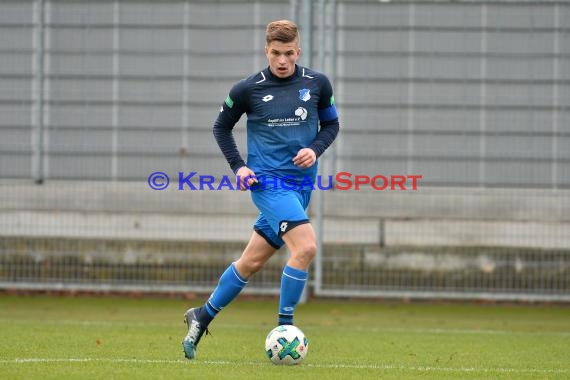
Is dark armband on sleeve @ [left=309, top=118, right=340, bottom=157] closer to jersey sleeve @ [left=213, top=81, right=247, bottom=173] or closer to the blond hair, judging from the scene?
jersey sleeve @ [left=213, top=81, right=247, bottom=173]

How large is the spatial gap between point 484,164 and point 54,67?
444 cm

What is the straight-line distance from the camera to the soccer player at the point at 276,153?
669 centimetres

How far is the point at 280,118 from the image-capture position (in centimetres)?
680

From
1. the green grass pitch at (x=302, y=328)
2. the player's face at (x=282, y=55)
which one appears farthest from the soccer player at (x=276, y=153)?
the green grass pitch at (x=302, y=328)

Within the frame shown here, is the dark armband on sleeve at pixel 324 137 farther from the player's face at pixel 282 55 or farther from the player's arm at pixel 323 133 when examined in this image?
the player's face at pixel 282 55

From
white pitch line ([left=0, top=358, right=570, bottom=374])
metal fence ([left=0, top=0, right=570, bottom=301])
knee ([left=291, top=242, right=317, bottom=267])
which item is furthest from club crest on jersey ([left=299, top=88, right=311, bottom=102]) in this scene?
metal fence ([left=0, top=0, right=570, bottom=301])

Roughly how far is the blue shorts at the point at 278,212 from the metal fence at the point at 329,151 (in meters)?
4.92

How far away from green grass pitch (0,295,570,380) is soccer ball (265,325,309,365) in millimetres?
65

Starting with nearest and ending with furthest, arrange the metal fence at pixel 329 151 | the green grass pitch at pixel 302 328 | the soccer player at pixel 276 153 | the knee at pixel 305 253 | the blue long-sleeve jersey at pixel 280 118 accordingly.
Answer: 1. the green grass pitch at pixel 302 328
2. the knee at pixel 305 253
3. the soccer player at pixel 276 153
4. the blue long-sleeve jersey at pixel 280 118
5. the metal fence at pixel 329 151

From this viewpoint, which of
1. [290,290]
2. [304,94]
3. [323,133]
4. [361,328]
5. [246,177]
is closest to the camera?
[290,290]

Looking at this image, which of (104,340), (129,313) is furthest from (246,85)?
(129,313)

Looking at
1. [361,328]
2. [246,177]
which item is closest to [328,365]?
[246,177]

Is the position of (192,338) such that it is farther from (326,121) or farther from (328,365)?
(326,121)

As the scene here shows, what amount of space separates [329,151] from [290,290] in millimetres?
5216
